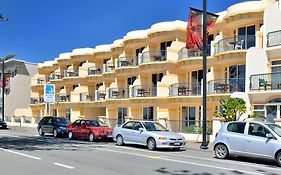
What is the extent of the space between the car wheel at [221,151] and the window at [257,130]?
1356 mm

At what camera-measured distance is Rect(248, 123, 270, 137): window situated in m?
14.4

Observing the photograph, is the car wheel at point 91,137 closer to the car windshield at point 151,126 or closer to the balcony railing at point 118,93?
the car windshield at point 151,126

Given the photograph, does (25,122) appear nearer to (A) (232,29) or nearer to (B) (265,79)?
(A) (232,29)

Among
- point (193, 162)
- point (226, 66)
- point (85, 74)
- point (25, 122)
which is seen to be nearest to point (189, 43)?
point (226, 66)

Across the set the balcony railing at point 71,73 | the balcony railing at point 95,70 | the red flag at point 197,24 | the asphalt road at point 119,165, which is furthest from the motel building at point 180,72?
the asphalt road at point 119,165

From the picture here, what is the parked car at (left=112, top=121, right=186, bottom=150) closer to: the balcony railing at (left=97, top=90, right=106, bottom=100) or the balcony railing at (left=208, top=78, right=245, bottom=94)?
the balcony railing at (left=208, top=78, right=245, bottom=94)

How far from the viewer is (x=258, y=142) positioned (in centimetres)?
1429

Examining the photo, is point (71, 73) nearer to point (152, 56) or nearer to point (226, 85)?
point (152, 56)

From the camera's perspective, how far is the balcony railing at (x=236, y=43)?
27.2m

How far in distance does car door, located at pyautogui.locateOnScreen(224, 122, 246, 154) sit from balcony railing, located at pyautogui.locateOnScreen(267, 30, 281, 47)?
11.5 meters

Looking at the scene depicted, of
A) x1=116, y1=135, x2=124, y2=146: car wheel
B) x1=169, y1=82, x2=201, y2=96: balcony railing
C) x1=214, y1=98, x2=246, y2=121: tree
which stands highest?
x1=169, y1=82, x2=201, y2=96: balcony railing

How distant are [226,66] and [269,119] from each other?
24.8 ft

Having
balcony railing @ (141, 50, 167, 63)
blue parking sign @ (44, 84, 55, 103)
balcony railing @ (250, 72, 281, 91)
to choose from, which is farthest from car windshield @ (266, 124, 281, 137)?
blue parking sign @ (44, 84, 55, 103)

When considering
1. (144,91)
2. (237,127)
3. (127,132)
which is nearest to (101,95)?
(144,91)
